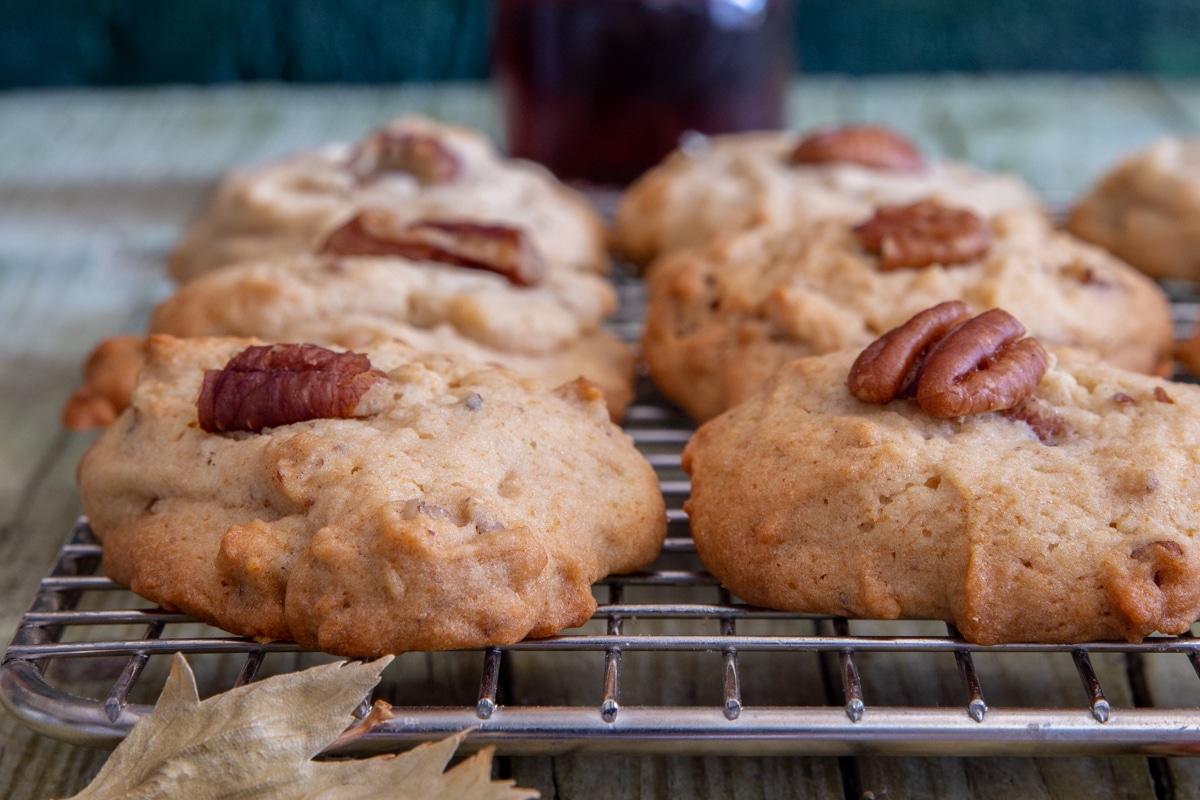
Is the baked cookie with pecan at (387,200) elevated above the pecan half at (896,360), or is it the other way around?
the pecan half at (896,360)

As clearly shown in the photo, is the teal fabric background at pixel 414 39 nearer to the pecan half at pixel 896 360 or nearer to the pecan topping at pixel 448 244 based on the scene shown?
the pecan topping at pixel 448 244

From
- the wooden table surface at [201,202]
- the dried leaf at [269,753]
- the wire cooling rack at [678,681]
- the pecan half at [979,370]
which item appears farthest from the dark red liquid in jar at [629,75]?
the dried leaf at [269,753]

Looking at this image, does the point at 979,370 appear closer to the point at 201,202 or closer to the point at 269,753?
the point at 269,753

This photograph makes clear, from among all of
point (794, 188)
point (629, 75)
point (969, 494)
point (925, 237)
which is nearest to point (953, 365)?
point (969, 494)

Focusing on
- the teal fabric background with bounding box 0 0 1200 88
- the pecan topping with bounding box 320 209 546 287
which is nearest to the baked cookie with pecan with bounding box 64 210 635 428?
the pecan topping with bounding box 320 209 546 287

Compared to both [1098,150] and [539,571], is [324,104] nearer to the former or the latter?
[1098,150]

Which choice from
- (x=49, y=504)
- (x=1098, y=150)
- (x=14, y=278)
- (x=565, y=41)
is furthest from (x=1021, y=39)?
(x=49, y=504)

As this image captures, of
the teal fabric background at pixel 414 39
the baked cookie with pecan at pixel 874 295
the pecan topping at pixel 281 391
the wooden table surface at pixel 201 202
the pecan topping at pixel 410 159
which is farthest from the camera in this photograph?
the teal fabric background at pixel 414 39
